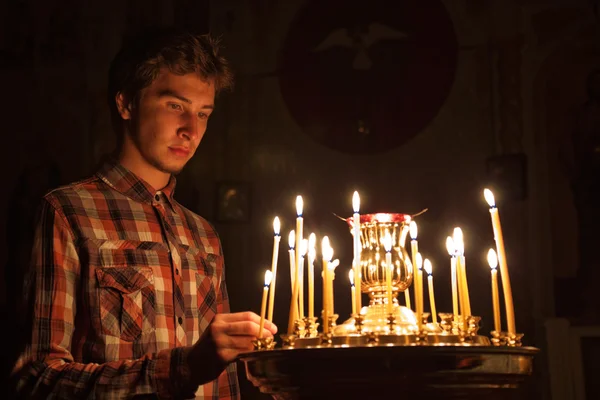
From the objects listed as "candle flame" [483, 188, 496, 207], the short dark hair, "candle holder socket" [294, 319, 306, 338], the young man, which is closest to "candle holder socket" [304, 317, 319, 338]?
"candle holder socket" [294, 319, 306, 338]

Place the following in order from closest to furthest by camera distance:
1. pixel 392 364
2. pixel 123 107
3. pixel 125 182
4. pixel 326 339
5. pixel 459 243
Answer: pixel 392 364
pixel 326 339
pixel 459 243
pixel 125 182
pixel 123 107

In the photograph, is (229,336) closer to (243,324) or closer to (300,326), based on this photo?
→ (243,324)

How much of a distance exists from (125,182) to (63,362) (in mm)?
636

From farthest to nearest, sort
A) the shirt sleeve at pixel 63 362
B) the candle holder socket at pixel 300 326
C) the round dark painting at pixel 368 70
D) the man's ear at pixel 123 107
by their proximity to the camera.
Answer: the round dark painting at pixel 368 70 < the man's ear at pixel 123 107 < the shirt sleeve at pixel 63 362 < the candle holder socket at pixel 300 326

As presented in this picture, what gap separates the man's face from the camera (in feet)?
7.91

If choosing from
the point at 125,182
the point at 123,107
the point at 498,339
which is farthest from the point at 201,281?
the point at 498,339

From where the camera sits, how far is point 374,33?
14.9 feet

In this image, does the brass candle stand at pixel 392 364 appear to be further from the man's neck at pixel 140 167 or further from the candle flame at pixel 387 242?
the man's neck at pixel 140 167

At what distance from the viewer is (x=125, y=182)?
2.38m

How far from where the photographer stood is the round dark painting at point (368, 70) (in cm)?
443

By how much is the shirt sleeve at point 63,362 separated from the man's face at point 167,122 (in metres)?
0.44

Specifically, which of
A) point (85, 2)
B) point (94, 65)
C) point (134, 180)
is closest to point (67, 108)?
point (94, 65)

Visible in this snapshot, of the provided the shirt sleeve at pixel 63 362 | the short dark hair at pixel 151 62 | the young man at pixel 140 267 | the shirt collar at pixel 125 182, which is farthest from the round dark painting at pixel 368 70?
the shirt sleeve at pixel 63 362

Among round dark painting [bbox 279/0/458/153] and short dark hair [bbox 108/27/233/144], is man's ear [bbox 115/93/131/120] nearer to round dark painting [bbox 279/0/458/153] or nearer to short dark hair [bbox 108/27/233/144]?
short dark hair [bbox 108/27/233/144]
